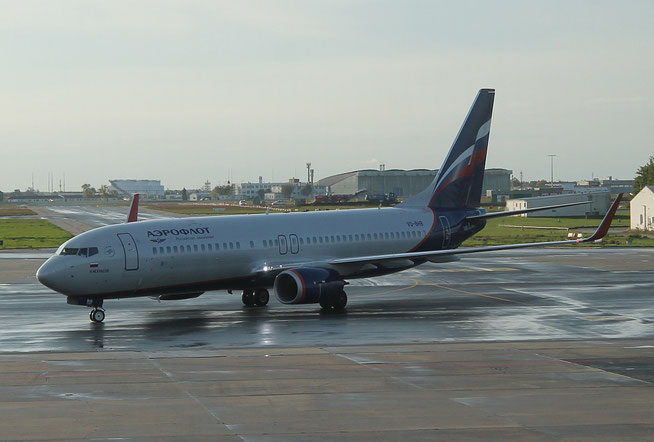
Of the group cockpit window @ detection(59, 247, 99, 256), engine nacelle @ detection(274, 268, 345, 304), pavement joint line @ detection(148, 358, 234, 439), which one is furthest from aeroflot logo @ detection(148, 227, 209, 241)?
pavement joint line @ detection(148, 358, 234, 439)

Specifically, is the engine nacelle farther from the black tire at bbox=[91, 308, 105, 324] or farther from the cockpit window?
the cockpit window

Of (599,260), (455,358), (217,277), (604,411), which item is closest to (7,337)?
(217,277)

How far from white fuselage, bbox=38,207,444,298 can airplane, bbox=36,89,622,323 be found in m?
0.04

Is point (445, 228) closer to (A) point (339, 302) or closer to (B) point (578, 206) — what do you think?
(A) point (339, 302)

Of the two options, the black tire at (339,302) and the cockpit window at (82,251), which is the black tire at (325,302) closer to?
the black tire at (339,302)

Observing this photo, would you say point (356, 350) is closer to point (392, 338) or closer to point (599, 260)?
point (392, 338)

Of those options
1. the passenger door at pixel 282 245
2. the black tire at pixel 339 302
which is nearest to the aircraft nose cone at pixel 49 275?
the passenger door at pixel 282 245

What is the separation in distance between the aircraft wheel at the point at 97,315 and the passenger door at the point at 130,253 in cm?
217

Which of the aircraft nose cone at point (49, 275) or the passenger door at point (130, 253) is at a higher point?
the passenger door at point (130, 253)

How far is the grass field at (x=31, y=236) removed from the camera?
3346 inches

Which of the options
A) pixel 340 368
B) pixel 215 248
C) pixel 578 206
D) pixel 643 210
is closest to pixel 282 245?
pixel 215 248

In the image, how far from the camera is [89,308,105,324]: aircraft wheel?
3466 cm

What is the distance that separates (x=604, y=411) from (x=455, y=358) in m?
7.09

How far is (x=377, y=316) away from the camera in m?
35.9
